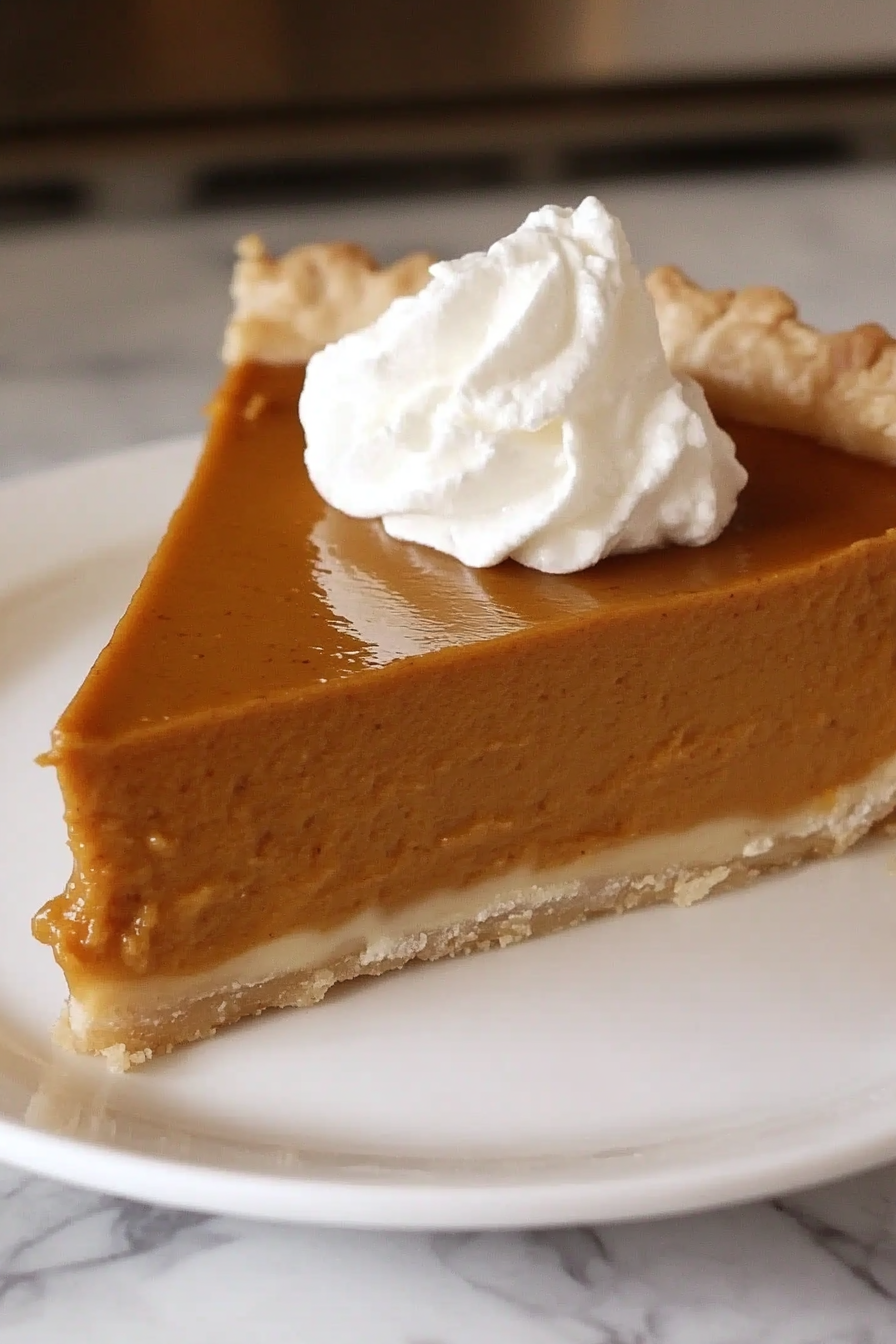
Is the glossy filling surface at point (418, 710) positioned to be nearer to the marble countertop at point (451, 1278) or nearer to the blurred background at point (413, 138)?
the marble countertop at point (451, 1278)

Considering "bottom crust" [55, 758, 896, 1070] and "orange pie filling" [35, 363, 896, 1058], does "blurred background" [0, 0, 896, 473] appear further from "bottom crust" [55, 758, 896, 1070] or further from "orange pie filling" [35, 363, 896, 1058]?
"bottom crust" [55, 758, 896, 1070]

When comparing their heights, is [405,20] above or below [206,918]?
above

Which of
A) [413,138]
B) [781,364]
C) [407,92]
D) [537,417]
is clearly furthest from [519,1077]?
[413,138]

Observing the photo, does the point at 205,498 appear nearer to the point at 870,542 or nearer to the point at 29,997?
the point at 29,997

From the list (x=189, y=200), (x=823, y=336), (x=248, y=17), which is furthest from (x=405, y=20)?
(x=823, y=336)

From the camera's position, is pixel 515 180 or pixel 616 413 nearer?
pixel 616 413

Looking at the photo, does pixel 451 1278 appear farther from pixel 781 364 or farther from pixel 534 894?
pixel 781 364
